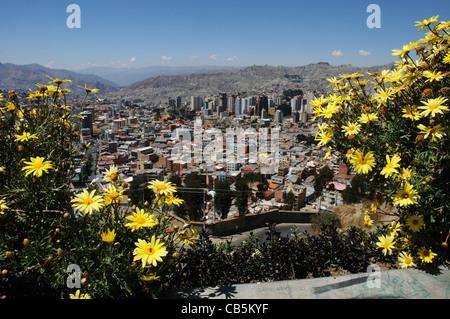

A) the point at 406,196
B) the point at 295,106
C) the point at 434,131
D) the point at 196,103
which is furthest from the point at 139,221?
the point at 196,103

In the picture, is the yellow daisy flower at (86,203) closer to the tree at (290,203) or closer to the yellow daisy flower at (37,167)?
the yellow daisy flower at (37,167)

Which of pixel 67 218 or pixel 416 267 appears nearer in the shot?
pixel 67 218

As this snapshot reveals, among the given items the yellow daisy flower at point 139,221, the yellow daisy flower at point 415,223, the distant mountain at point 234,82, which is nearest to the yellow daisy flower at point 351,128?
the yellow daisy flower at point 415,223

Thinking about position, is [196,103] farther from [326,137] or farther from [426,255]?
[426,255]
